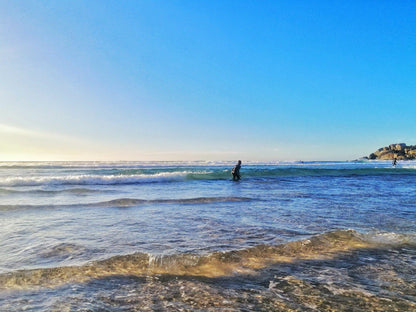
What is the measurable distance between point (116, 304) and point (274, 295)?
1.69 metres

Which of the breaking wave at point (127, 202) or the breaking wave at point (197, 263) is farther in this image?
the breaking wave at point (127, 202)

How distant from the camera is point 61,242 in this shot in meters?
5.48

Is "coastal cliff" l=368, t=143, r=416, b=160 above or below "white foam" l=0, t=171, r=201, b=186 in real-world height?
above

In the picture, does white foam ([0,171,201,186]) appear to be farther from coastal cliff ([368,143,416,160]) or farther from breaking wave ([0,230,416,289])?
coastal cliff ([368,143,416,160])

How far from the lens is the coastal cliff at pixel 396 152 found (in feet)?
325

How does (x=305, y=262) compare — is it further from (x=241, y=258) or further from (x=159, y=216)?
(x=159, y=216)

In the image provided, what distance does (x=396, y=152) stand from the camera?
346 ft

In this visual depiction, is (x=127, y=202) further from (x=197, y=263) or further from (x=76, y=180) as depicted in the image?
(x=76, y=180)

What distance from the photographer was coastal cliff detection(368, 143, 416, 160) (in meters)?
99.1

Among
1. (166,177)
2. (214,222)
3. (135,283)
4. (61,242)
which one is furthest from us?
(166,177)

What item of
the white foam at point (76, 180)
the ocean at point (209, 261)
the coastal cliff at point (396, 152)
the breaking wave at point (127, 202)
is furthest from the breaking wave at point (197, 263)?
the coastal cliff at point (396, 152)

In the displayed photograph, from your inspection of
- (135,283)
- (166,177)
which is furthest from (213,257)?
(166,177)

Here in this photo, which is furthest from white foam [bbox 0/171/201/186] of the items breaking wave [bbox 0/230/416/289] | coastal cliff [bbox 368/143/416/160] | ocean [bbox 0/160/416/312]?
coastal cliff [bbox 368/143/416/160]

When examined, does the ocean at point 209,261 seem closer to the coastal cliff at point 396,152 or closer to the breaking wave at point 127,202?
the breaking wave at point 127,202
